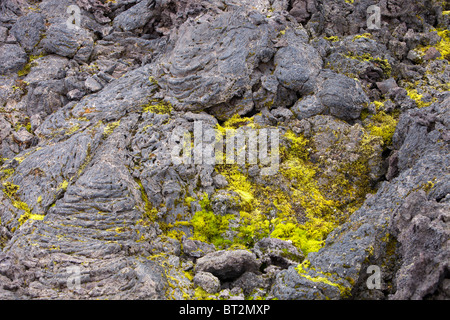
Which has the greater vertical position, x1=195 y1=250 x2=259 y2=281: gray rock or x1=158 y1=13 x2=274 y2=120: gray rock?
x1=158 y1=13 x2=274 y2=120: gray rock

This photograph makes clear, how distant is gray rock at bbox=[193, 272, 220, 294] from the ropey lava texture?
0.03 meters

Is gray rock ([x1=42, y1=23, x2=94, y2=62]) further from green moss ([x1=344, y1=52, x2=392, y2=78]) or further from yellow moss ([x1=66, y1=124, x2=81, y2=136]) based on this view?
green moss ([x1=344, y1=52, x2=392, y2=78])

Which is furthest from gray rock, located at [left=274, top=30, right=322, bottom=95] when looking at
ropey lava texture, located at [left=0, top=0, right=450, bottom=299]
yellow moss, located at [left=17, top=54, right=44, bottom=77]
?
yellow moss, located at [left=17, top=54, right=44, bottom=77]

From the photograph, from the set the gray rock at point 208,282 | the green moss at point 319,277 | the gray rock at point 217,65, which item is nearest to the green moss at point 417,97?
the gray rock at point 217,65

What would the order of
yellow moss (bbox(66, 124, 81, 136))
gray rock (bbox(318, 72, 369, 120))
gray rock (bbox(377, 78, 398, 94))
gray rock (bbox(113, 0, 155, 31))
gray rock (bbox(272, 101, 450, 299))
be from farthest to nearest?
gray rock (bbox(113, 0, 155, 31)) → gray rock (bbox(377, 78, 398, 94)) → yellow moss (bbox(66, 124, 81, 136)) → gray rock (bbox(318, 72, 369, 120)) → gray rock (bbox(272, 101, 450, 299))

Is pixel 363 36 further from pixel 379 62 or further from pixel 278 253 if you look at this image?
pixel 278 253

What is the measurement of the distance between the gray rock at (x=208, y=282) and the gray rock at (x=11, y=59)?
13.0 m

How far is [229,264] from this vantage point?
944cm

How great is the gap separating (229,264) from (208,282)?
0.72 meters

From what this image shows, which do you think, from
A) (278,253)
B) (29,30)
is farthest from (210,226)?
(29,30)

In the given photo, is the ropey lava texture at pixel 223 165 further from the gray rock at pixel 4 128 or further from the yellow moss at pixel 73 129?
the yellow moss at pixel 73 129

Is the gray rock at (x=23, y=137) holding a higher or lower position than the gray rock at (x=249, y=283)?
higher

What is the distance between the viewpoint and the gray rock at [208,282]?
29.6ft

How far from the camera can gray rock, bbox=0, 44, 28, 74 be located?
16125 mm
